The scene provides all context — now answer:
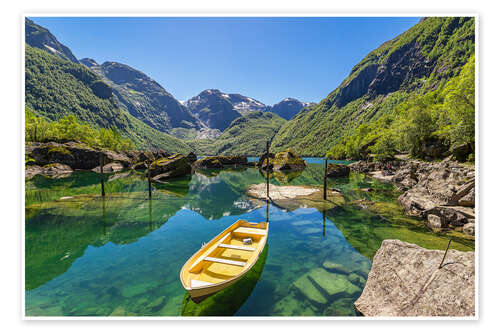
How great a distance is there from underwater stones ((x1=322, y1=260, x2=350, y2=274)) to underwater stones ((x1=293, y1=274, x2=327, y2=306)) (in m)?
1.82

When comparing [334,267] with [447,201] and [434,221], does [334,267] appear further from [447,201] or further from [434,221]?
[447,201]

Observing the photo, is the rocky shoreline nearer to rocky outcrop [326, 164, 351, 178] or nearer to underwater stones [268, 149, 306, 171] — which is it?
rocky outcrop [326, 164, 351, 178]

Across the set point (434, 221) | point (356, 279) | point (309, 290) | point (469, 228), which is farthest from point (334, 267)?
point (434, 221)

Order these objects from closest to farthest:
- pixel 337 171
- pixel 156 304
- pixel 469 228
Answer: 1. pixel 156 304
2. pixel 469 228
3. pixel 337 171

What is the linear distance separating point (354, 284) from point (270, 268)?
447 cm

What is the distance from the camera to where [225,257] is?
1073 cm

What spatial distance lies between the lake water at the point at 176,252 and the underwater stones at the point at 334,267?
64mm

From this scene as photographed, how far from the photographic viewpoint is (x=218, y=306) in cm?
814

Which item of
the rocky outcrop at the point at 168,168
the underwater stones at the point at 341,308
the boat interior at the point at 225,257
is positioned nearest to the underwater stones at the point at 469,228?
the underwater stones at the point at 341,308

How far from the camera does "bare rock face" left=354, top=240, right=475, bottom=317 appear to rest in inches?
226

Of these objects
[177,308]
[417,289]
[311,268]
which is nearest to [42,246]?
[177,308]

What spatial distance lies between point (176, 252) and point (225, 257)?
17.0 ft

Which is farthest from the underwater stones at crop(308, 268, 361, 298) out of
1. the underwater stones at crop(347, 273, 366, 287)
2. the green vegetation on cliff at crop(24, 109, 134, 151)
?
the green vegetation on cliff at crop(24, 109, 134, 151)
